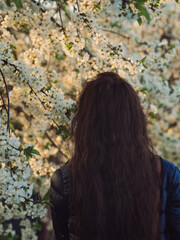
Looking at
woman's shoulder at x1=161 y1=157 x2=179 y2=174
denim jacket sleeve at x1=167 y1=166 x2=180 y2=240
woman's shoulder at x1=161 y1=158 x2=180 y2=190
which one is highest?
woman's shoulder at x1=161 y1=157 x2=179 y2=174

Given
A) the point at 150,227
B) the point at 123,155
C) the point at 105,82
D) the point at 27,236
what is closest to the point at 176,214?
the point at 150,227

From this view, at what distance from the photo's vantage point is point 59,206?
59.1 inches

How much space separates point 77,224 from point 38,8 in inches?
91.4

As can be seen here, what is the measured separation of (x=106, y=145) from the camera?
140 centimetres

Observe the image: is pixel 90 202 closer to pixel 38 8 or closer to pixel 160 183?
pixel 160 183

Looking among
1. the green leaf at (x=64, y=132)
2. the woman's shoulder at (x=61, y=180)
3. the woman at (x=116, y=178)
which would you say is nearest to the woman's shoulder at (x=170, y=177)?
the woman at (x=116, y=178)

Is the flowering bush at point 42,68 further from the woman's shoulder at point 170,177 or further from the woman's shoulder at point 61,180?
the woman's shoulder at point 170,177

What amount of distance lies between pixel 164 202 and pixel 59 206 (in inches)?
22.6

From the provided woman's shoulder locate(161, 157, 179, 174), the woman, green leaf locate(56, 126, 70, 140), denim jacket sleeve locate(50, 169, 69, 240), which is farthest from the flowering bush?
woman's shoulder locate(161, 157, 179, 174)

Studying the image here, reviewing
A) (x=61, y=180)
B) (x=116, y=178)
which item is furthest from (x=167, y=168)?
(x=61, y=180)

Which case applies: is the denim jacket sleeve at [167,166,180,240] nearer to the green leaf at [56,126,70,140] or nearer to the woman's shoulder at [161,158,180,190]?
the woman's shoulder at [161,158,180,190]

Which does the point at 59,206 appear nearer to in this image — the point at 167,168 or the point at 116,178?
the point at 116,178

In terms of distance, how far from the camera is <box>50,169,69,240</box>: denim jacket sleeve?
4.87 ft

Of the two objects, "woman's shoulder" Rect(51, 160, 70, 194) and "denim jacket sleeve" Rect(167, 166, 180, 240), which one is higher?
"woman's shoulder" Rect(51, 160, 70, 194)
